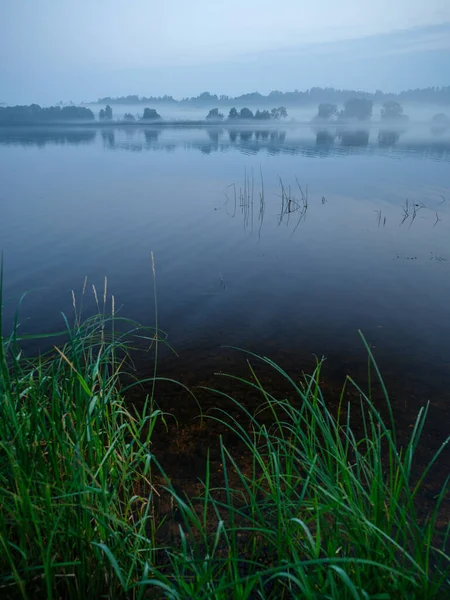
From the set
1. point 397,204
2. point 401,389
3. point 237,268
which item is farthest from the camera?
point 397,204

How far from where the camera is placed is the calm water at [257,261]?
21.8 ft

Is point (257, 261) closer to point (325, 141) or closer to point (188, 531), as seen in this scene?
point (188, 531)

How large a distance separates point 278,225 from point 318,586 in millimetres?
12278

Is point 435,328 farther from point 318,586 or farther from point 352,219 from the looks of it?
point 352,219

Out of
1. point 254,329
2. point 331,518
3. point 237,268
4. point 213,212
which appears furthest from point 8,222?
point 331,518

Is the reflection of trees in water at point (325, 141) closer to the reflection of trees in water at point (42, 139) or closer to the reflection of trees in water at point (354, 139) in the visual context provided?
the reflection of trees in water at point (354, 139)

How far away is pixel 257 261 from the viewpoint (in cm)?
1070

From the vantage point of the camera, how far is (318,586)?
217cm

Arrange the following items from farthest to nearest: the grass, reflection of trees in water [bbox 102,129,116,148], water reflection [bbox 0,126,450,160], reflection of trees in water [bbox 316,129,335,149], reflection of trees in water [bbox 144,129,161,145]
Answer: reflection of trees in water [bbox 144,129,161,145]
reflection of trees in water [bbox 316,129,335,149]
reflection of trees in water [bbox 102,129,116,148]
water reflection [bbox 0,126,450,160]
the grass

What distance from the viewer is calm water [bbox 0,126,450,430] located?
262 inches

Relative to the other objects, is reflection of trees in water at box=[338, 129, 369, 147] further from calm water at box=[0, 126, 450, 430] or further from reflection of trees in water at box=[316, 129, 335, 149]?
calm water at box=[0, 126, 450, 430]

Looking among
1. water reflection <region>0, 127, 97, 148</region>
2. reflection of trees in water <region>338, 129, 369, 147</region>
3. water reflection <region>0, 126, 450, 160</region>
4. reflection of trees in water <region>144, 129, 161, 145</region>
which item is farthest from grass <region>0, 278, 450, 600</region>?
reflection of trees in water <region>144, 129, 161, 145</region>

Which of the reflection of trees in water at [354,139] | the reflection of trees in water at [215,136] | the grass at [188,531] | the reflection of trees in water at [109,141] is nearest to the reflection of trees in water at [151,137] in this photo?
the reflection of trees in water at [109,141]

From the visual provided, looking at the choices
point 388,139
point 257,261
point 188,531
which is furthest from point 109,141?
point 188,531
